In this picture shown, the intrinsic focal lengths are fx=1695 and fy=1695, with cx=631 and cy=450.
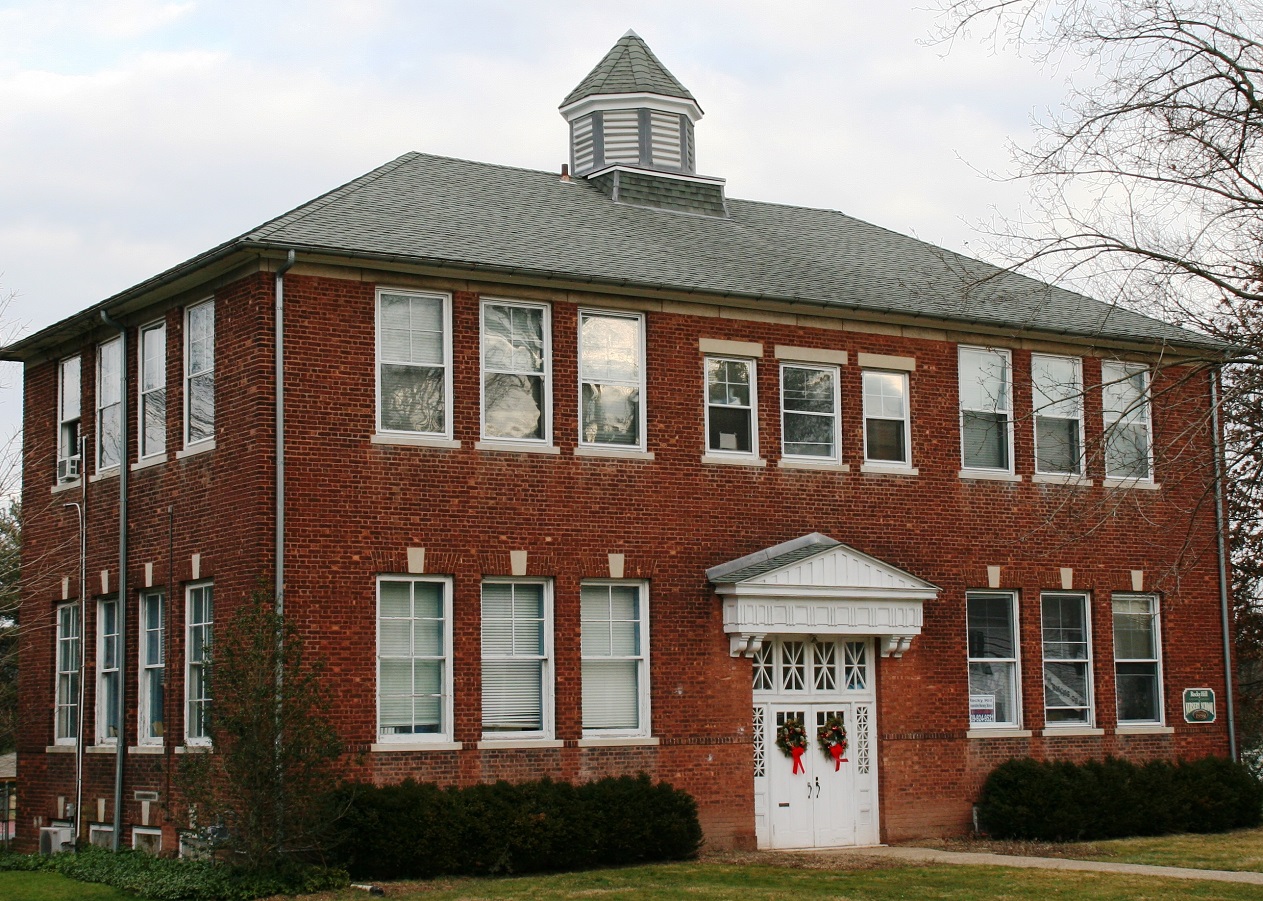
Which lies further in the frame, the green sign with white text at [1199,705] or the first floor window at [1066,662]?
the green sign with white text at [1199,705]

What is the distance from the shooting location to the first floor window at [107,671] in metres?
23.4

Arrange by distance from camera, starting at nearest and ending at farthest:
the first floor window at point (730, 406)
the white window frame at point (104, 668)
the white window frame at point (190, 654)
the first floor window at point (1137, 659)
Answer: the white window frame at point (190, 654), the first floor window at point (730, 406), the white window frame at point (104, 668), the first floor window at point (1137, 659)

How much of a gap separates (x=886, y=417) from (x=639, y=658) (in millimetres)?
5383

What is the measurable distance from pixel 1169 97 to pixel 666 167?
14.9 meters

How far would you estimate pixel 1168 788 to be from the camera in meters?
24.8

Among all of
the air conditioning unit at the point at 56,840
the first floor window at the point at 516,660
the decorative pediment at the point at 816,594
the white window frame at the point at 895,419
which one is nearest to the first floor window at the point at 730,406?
the decorative pediment at the point at 816,594

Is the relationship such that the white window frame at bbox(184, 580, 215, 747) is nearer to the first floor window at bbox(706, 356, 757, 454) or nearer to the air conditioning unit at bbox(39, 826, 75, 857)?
the air conditioning unit at bbox(39, 826, 75, 857)

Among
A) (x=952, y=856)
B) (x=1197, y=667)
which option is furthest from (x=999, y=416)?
(x=952, y=856)

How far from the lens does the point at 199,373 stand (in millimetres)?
21859

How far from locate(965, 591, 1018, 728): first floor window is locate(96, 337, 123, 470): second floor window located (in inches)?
491

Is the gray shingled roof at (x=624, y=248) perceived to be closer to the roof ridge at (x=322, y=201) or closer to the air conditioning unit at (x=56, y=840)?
the roof ridge at (x=322, y=201)

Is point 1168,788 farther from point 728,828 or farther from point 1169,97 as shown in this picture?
point 1169,97

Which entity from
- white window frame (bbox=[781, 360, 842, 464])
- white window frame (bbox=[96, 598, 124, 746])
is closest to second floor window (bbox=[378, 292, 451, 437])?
white window frame (bbox=[781, 360, 842, 464])

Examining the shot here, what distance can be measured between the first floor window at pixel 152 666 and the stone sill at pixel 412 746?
364 cm
